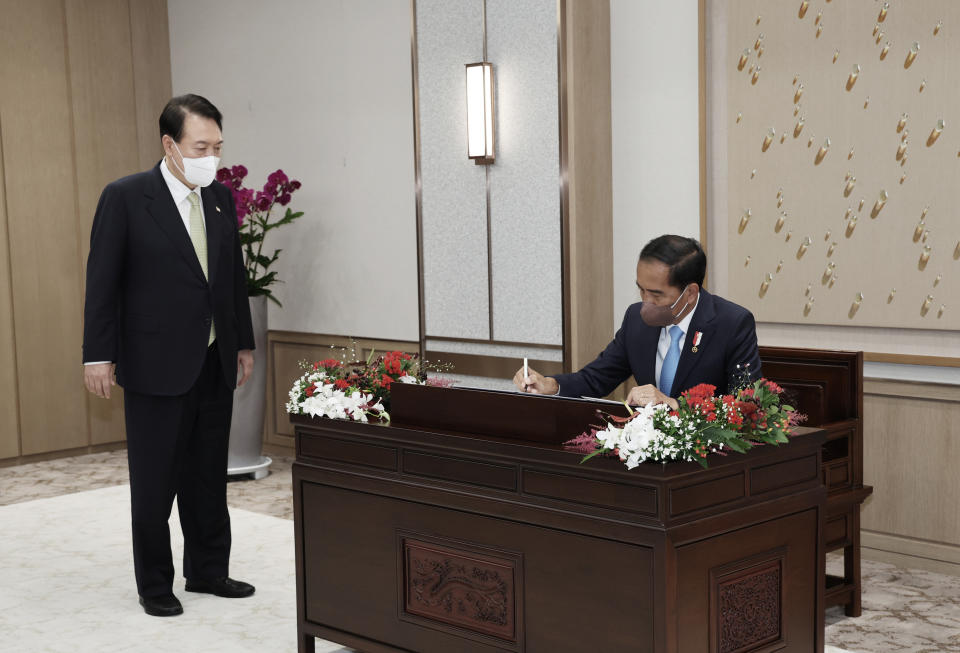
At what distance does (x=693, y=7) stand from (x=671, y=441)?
2.98 meters

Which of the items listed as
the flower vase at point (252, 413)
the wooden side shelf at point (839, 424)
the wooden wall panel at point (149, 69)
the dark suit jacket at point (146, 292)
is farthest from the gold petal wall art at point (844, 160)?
the wooden wall panel at point (149, 69)

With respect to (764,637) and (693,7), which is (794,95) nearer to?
(693,7)

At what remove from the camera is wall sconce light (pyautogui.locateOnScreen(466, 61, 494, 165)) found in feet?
17.1

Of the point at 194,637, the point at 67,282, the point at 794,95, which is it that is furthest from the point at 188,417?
the point at 67,282

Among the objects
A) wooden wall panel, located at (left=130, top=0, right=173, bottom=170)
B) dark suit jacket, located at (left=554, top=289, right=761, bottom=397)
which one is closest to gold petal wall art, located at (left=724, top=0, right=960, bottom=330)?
dark suit jacket, located at (left=554, top=289, right=761, bottom=397)

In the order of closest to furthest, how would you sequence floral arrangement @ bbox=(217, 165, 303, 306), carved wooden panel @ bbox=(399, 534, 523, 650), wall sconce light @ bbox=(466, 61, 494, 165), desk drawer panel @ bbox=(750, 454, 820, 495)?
desk drawer panel @ bbox=(750, 454, 820, 495)
carved wooden panel @ bbox=(399, 534, 523, 650)
wall sconce light @ bbox=(466, 61, 494, 165)
floral arrangement @ bbox=(217, 165, 303, 306)

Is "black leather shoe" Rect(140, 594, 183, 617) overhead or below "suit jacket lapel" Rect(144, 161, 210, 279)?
below

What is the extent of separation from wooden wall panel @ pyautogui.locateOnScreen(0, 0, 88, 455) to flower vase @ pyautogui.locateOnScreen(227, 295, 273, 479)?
1.54 metres

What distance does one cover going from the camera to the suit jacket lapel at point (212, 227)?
4.03 m

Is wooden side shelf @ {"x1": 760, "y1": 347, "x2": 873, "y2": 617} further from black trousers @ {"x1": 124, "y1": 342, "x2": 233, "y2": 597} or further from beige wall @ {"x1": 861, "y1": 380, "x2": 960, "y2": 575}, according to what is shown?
black trousers @ {"x1": 124, "y1": 342, "x2": 233, "y2": 597}

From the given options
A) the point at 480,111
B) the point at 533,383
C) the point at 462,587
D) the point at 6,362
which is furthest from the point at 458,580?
the point at 6,362

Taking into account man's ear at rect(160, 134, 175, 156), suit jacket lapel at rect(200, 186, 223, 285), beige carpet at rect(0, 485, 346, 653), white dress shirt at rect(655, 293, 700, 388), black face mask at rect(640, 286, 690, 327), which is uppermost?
man's ear at rect(160, 134, 175, 156)

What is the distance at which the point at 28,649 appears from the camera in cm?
371

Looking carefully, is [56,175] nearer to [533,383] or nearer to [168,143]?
[168,143]
